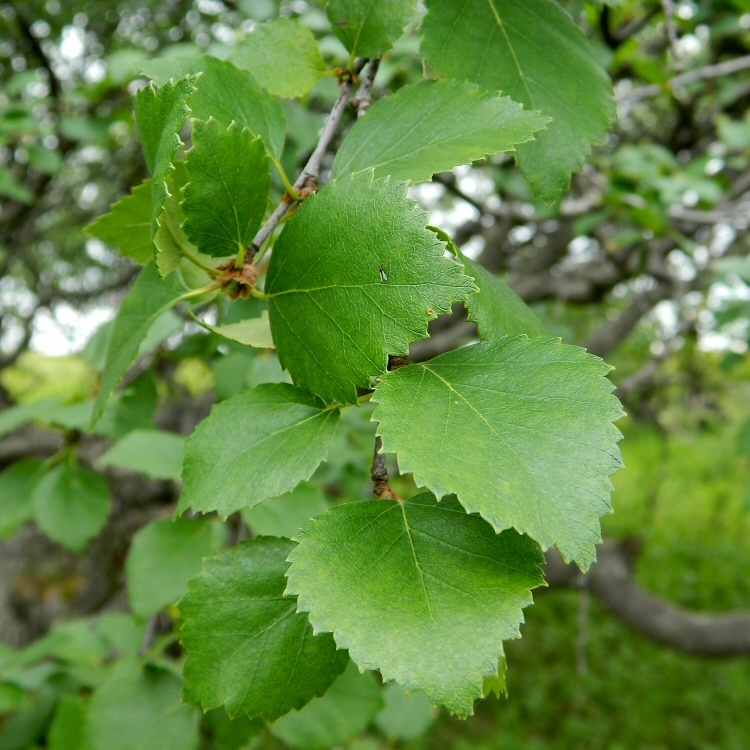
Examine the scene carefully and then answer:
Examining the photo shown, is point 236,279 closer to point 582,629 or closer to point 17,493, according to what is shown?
point 17,493

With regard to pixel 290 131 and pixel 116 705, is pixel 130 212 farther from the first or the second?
pixel 290 131

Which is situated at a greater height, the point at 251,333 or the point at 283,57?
the point at 283,57

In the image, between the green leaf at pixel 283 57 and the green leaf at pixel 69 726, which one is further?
the green leaf at pixel 69 726

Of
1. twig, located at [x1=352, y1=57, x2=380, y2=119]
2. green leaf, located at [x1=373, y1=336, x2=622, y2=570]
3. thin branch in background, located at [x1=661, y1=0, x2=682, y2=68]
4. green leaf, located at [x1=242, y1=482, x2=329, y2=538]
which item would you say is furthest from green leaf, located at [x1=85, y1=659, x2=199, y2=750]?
thin branch in background, located at [x1=661, y1=0, x2=682, y2=68]

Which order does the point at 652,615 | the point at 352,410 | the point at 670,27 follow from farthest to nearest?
the point at 652,615, the point at 352,410, the point at 670,27

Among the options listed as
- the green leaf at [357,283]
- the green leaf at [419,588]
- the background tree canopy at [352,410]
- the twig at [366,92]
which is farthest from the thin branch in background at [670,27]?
the green leaf at [419,588]

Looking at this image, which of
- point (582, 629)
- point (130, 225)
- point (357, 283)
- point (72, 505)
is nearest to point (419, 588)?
point (357, 283)

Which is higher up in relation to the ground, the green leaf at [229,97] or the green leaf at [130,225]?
the green leaf at [229,97]

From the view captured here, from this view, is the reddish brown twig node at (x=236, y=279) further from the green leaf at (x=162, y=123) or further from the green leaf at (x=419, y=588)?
the green leaf at (x=419, y=588)
